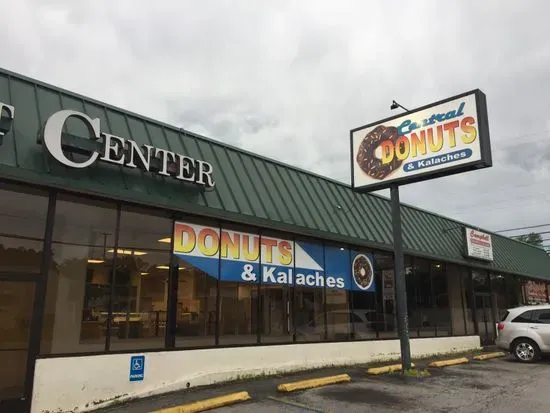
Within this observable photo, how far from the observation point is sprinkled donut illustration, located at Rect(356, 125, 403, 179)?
1427 cm

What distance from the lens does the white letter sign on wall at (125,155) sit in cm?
873

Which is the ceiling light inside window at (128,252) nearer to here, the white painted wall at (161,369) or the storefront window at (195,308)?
the storefront window at (195,308)

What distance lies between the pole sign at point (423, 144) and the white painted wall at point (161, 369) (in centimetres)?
519

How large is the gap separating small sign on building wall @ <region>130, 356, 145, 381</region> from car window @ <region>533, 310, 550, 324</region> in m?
13.1

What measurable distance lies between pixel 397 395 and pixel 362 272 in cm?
620

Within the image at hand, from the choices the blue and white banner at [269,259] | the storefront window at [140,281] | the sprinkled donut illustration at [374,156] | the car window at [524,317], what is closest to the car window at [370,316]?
the blue and white banner at [269,259]

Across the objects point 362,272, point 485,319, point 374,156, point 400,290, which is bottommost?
point 485,319

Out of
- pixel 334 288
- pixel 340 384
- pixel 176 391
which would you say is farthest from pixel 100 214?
pixel 334 288

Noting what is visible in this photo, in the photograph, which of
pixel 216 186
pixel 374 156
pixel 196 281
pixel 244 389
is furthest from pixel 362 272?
pixel 244 389

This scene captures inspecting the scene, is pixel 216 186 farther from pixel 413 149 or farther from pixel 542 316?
pixel 542 316

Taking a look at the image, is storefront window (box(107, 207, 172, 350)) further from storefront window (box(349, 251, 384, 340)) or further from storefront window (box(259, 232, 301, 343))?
storefront window (box(349, 251, 384, 340))

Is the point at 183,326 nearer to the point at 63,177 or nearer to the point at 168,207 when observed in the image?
the point at 168,207

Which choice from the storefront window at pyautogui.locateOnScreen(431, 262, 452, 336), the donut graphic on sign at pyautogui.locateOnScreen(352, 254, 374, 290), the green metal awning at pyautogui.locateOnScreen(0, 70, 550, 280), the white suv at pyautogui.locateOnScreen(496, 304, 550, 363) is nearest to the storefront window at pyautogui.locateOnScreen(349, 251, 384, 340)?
the donut graphic on sign at pyautogui.locateOnScreen(352, 254, 374, 290)

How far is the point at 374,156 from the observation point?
14.7 m
